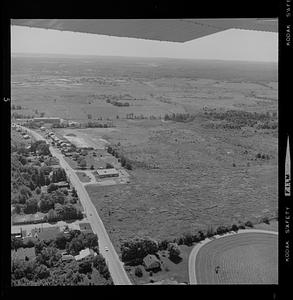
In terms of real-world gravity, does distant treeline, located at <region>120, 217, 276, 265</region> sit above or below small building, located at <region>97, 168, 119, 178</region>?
below

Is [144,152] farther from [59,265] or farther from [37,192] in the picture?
[59,265]

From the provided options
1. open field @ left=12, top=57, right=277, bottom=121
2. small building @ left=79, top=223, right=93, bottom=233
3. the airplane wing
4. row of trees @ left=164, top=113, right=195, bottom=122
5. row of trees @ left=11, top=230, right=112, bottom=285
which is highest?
the airplane wing

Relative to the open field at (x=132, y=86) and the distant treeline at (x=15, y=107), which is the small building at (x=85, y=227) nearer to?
the open field at (x=132, y=86)

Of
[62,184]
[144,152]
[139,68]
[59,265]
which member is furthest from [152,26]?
[59,265]

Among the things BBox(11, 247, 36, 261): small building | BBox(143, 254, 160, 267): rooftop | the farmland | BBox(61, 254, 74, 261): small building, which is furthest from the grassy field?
BBox(11, 247, 36, 261): small building

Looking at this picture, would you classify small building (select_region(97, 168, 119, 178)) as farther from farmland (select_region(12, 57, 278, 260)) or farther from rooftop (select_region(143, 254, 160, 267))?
rooftop (select_region(143, 254, 160, 267))

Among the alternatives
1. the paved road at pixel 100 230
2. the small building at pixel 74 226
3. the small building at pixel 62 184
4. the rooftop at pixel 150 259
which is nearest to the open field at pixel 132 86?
the paved road at pixel 100 230
